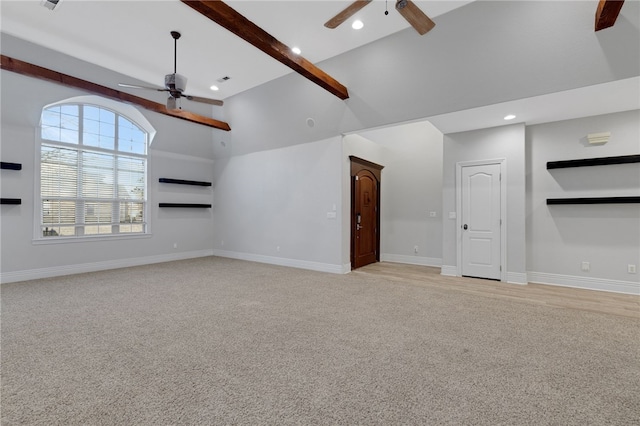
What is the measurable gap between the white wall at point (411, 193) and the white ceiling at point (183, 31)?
2.28 meters

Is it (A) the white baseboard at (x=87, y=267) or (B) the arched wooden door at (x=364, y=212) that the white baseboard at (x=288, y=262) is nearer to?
(B) the arched wooden door at (x=364, y=212)

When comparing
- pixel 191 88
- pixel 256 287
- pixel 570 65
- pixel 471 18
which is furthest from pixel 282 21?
pixel 256 287

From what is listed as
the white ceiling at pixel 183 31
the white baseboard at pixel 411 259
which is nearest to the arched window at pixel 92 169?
the white ceiling at pixel 183 31

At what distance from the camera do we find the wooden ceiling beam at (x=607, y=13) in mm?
2791

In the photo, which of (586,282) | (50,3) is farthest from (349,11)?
(586,282)

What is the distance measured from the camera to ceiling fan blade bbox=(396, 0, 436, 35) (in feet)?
8.83

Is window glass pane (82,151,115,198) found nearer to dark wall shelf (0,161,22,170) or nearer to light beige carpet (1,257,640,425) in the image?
dark wall shelf (0,161,22,170)

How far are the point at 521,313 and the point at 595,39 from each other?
10.8ft

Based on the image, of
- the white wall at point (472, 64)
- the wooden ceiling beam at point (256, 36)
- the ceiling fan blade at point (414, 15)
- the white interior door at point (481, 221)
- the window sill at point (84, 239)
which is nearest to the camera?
the ceiling fan blade at point (414, 15)

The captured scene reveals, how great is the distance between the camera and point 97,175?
20.4 feet

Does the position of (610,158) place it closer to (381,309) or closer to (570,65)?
(570,65)

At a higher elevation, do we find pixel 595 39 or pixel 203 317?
pixel 595 39

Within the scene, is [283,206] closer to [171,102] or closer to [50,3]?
[171,102]

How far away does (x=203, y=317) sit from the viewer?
335cm
